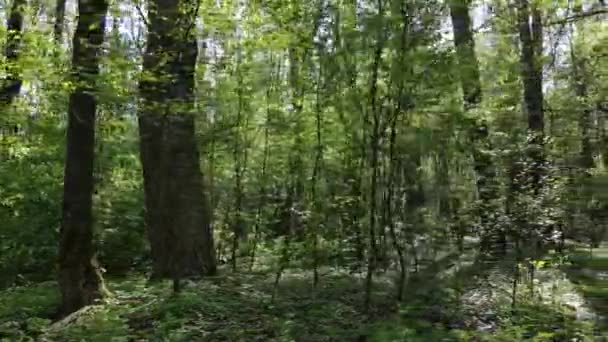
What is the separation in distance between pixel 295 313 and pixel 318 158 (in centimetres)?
238

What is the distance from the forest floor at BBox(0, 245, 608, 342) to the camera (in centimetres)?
619

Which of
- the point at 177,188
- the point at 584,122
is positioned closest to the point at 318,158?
the point at 177,188

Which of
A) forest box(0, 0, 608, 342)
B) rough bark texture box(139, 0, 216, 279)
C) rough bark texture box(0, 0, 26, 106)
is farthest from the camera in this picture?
rough bark texture box(139, 0, 216, 279)

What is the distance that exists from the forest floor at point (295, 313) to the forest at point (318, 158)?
0.04 metres

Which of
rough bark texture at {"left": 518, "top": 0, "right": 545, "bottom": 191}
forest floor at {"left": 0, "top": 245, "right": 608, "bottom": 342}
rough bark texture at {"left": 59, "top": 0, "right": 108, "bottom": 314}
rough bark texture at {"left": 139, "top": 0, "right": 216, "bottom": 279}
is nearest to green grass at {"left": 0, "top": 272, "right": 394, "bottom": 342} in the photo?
forest floor at {"left": 0, "top": 245, "right": 608, "bottom": 342}

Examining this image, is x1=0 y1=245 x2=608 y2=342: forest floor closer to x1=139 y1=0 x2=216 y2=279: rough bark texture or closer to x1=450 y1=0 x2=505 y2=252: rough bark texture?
x1=450 y1=0 x2=505 y2=252: rough bark texture

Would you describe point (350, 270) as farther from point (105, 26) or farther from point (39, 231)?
point (39, 231)

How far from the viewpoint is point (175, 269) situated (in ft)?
25.1

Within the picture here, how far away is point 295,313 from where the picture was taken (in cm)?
716

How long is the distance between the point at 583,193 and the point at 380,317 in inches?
239

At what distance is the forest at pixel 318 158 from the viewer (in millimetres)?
6551

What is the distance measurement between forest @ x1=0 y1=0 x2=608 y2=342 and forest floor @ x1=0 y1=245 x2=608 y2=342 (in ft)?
0.12

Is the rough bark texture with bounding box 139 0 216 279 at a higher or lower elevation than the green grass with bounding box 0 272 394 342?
higher

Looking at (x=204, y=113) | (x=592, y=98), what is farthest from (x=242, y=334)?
(x=592, y=98)
